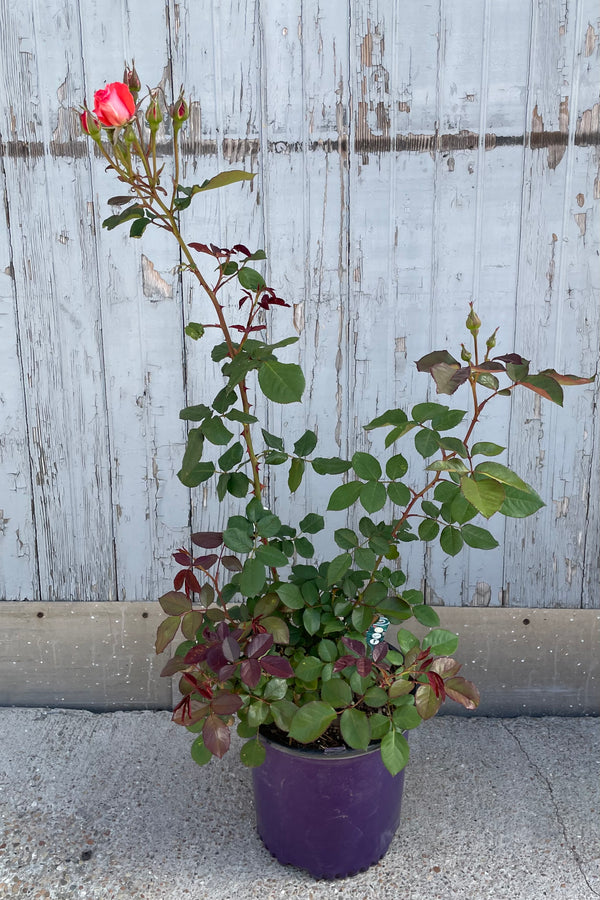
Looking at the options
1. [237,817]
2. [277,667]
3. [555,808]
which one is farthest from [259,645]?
[555,808]

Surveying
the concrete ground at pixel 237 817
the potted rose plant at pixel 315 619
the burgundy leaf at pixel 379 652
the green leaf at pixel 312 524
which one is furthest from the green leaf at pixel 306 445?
the concrete ground at pixel 237 817

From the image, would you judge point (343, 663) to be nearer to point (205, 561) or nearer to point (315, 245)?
point (205, 561)

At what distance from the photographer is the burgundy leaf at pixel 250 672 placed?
117 centimetres

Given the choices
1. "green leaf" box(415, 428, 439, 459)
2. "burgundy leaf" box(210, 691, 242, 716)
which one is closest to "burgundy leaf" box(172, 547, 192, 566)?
"burgundy leaf" box(210, 691, 242, 716)

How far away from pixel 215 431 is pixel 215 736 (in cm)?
46

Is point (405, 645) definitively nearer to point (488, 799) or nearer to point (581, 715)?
point (488, 799)

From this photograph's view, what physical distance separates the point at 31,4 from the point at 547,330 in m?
1.25

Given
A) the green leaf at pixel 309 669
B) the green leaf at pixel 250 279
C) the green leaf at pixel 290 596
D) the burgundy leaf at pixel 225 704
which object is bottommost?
the burgundy leaf at pixel 225 704

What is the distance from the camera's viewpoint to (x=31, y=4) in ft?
5.13

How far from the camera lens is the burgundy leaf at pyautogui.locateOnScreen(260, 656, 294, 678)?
1.20m

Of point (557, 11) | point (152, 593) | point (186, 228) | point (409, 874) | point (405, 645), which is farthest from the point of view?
point (152, 593)

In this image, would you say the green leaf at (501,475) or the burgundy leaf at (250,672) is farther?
the burgundy leaf at (250,672)

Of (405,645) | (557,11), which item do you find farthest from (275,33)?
(405,645)

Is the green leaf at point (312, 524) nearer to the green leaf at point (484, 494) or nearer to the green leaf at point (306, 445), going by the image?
the green leaf at point (306, 445)
